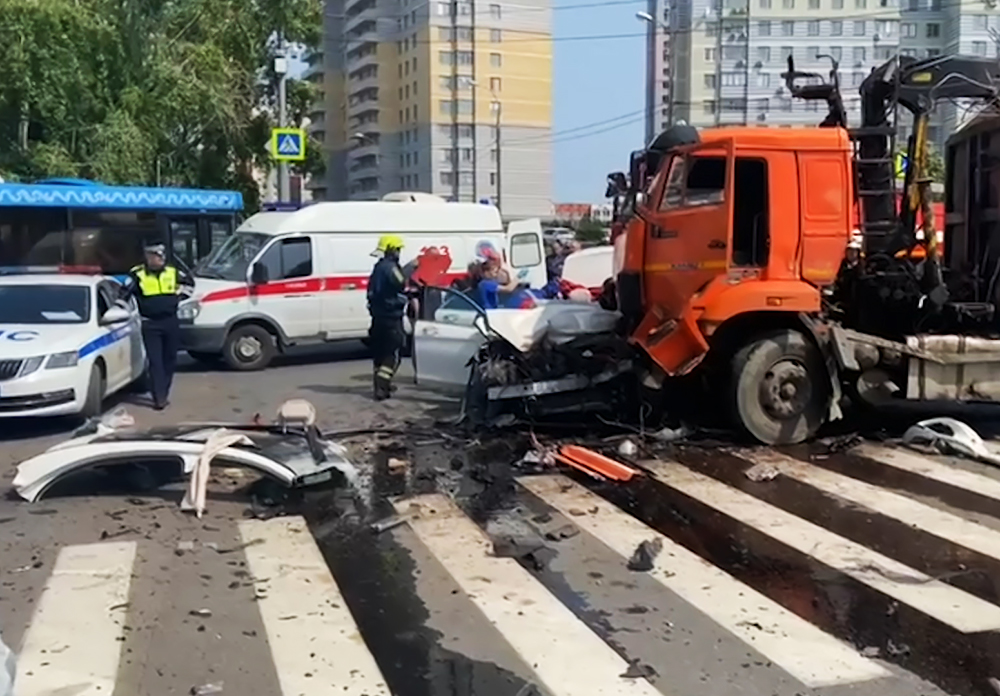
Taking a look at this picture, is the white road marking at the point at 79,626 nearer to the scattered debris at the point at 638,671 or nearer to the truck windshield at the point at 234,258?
the scattered debris at the point at 638,671

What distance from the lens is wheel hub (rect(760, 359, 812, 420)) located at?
10.0 m

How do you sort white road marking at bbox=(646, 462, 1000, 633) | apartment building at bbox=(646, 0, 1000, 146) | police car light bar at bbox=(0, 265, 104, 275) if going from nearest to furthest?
1. white road marking at bbox=(646, 462, 1000, 633)
2. police car light bar at bbox=(0, 265, 104, 275)
3. apartment building at bbox=(646, 0, 1000, 146)

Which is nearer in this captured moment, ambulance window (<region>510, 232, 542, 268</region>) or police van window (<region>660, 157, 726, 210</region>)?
police van window (<region>660, 157, 726, 210</region>)

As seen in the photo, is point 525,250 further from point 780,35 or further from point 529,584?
point 780,35

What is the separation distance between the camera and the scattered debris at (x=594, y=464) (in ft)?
29.3

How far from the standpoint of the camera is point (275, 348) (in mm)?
16219

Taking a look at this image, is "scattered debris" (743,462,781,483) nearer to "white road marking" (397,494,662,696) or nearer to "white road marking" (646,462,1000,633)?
"white road marking" (646,462,1000,633)

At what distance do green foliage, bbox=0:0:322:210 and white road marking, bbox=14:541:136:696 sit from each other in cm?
2188

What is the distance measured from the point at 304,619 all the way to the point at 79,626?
3.62ft

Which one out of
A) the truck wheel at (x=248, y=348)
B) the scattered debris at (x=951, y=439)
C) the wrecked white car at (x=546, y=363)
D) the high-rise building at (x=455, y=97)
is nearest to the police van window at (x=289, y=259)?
the truck wheel at (x=248, y=348)

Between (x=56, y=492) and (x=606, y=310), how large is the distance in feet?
18.0

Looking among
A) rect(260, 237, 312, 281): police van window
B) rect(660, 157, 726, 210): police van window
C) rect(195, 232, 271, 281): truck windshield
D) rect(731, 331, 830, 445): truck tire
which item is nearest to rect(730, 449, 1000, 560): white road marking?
rect(731, 331, 830, 445): truck tire

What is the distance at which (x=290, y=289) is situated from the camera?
636 inches

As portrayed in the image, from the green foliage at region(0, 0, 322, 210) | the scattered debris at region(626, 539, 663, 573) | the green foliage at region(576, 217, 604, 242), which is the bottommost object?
the scattered debris at region(626, 539, 663, 573)
